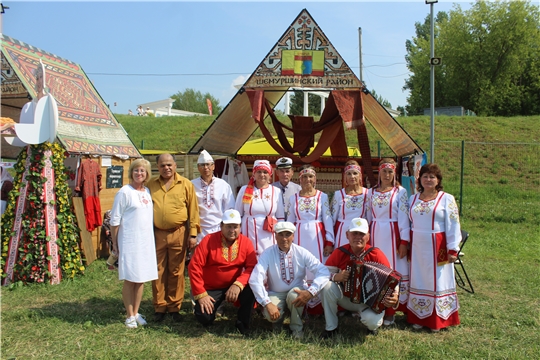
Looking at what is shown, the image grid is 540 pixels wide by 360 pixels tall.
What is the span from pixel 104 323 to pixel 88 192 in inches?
103

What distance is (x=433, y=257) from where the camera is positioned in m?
3.68

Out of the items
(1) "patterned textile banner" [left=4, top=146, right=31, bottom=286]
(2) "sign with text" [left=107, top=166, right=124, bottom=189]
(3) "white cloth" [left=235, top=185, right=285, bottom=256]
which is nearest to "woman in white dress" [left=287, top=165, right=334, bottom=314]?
(3) "white cloth" [left=235, top=185, right=285, bottom=256]

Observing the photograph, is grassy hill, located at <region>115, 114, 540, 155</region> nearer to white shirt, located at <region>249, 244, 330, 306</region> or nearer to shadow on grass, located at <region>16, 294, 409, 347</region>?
shadow on grass, located at <region>16, 294, 409, 347</region>

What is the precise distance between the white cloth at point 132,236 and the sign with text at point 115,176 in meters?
3.31

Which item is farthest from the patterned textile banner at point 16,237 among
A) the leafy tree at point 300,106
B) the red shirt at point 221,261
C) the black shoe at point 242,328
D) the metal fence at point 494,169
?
the leafy tree at point 300,106

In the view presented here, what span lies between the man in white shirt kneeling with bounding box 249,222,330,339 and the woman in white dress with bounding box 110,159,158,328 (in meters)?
0.95

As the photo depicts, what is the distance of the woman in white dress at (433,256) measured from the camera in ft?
12.0

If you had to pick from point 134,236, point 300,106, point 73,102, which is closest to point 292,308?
point 134,236

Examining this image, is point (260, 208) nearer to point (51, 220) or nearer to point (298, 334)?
point (298, 334)

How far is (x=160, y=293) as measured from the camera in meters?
3.90

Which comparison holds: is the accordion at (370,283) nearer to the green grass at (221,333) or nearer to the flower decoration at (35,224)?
the green grass at (221,333)

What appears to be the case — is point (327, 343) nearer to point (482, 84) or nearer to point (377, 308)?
point (377, 308)

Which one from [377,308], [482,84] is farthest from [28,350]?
[482,84]

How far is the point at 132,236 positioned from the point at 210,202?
0.94m
